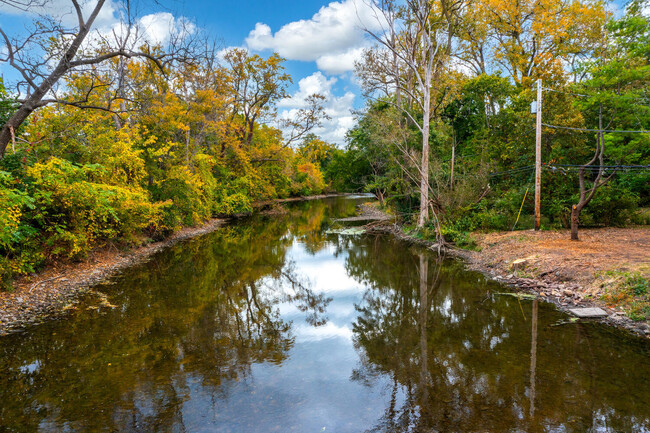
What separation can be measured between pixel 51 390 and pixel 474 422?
5974mm

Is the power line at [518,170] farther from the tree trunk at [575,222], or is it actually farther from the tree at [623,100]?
the tree trunk at [575,222]

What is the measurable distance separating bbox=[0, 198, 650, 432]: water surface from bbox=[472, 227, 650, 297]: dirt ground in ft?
4.91

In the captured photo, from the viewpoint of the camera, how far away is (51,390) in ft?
16.7

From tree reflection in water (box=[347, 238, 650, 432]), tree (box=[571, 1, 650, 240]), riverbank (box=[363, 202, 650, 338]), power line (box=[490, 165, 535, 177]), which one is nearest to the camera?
tree reflection in water (box=[347, 238, 650, 432])

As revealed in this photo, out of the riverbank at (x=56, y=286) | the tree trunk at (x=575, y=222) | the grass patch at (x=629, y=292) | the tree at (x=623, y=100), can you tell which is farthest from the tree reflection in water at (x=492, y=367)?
the tree at (x=623, y=100)

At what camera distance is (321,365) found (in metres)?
6.18

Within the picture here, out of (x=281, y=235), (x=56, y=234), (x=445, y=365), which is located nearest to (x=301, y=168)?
(x=281, y=235)

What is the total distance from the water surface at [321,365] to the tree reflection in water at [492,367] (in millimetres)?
26

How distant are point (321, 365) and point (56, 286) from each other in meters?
8.19

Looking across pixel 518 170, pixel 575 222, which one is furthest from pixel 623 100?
pixel 575 222

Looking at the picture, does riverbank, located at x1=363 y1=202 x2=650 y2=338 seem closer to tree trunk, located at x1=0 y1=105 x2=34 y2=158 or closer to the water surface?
the water surface

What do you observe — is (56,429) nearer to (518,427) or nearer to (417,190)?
(518,427)

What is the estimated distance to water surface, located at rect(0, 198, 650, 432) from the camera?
14.8ft

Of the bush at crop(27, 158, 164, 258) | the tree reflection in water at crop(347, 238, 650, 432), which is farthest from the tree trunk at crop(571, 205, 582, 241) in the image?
the bush at crop(27, 158, 164, 258)
